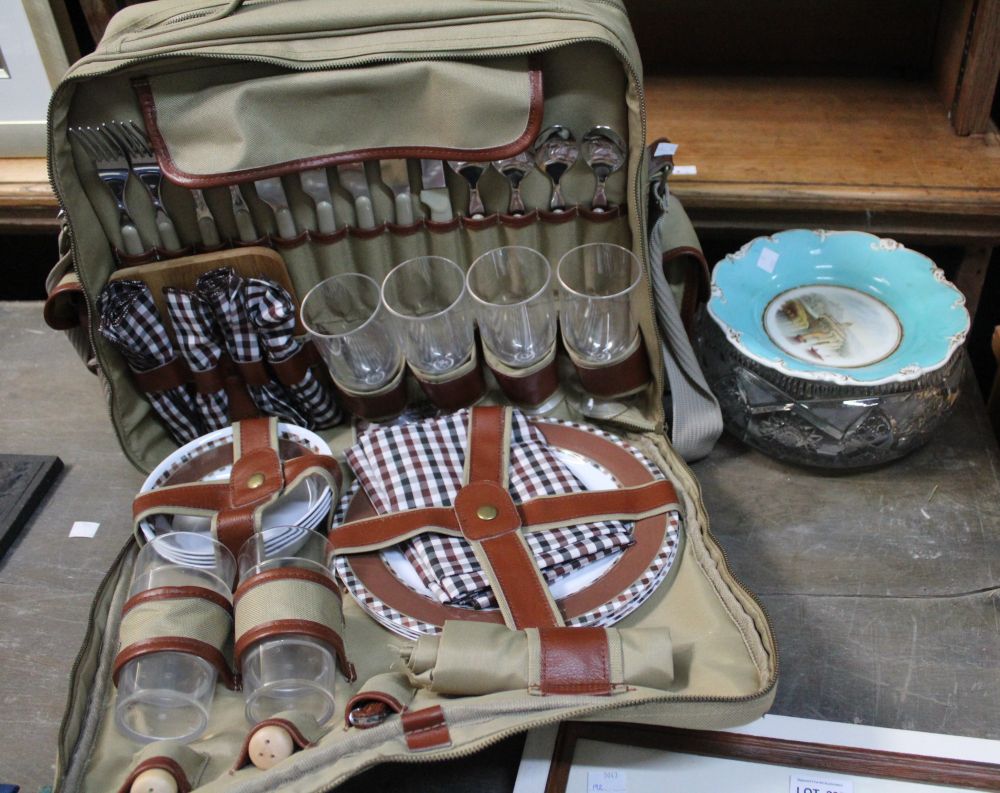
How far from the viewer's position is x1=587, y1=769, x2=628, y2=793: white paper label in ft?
1.82

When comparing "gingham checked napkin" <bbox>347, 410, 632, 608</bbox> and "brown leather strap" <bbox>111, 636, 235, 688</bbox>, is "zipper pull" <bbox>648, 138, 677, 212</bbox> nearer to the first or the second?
"gingham checked napkin" <bbox>347, 410, 632, 608</bbox>

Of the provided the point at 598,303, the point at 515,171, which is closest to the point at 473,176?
the point at 515,171

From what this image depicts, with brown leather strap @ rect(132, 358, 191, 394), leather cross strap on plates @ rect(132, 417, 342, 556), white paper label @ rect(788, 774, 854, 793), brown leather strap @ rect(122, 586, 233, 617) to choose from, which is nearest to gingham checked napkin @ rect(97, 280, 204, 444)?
brown leather strap @ rect(132, 358, 191, 394)

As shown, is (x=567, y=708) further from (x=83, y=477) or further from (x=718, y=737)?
(x=83, y=477)

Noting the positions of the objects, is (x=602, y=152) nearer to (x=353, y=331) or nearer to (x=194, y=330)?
(x=353, y=331)

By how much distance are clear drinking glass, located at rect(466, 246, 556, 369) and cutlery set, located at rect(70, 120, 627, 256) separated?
4cm

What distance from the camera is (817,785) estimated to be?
21.6 inches

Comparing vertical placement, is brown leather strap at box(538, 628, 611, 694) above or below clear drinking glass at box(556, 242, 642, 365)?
below

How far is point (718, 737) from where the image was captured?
1.86 ft

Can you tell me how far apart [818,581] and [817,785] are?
165 mm

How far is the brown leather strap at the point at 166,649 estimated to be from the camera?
1.80ft

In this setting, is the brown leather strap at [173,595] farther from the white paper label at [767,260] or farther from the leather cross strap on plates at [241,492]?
the white paper label at [767,260]

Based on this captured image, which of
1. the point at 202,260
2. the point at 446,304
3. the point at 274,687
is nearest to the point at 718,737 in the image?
the point at 274,687

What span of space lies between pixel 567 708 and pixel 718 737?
0.38 feet
